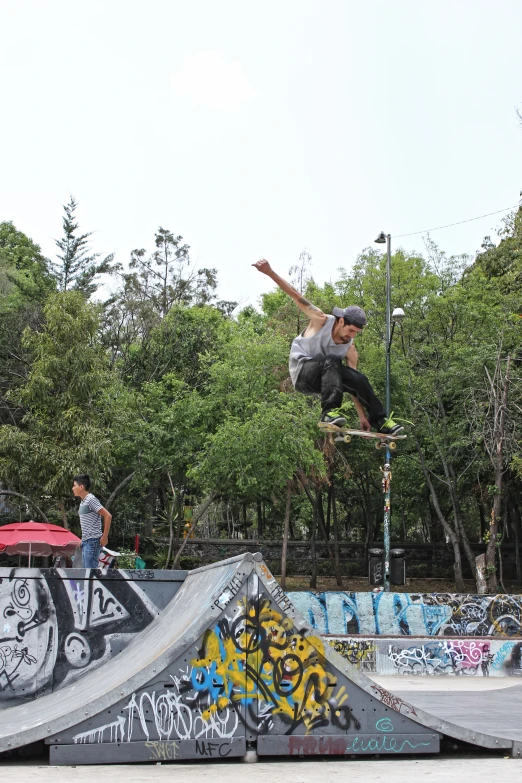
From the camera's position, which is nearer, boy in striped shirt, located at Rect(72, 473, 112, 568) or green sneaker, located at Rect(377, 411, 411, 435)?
green sneaker, located at Rect(377, 411, 411, 435)

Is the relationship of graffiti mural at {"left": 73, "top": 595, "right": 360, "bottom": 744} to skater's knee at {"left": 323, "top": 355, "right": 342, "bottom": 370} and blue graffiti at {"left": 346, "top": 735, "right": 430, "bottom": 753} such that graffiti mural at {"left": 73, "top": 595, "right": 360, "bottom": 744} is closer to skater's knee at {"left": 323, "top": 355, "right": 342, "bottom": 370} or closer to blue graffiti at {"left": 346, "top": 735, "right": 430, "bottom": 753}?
blue graffiti at {"left": 346, "top": 735, "right": 430, "bottom": 753}

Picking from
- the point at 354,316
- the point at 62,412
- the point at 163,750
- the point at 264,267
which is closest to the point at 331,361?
the point at 354,316

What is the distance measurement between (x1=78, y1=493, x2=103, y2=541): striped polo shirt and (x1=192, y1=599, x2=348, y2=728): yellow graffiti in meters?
3.67

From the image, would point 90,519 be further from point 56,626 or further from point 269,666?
point 269,666

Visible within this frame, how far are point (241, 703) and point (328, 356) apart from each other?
329 centimetres

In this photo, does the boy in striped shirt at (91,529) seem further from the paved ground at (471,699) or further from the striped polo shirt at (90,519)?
the paved ground at (471,699)

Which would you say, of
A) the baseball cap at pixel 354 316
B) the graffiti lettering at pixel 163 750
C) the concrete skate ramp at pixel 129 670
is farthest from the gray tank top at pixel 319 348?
the graffiti lettering at pixel 163 750

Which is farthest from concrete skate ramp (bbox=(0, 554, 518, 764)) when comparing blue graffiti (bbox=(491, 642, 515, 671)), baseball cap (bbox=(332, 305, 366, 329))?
blue graffiti (bbox=(491, 642, 515, 671))

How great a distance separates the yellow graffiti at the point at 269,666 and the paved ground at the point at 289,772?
412mm

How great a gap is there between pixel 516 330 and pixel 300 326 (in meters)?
7.30

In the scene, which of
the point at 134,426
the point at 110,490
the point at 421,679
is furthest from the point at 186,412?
the point at 421,679

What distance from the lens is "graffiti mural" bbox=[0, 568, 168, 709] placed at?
322 inches

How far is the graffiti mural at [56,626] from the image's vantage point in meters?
8.17

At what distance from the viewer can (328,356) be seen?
8.11 meters
